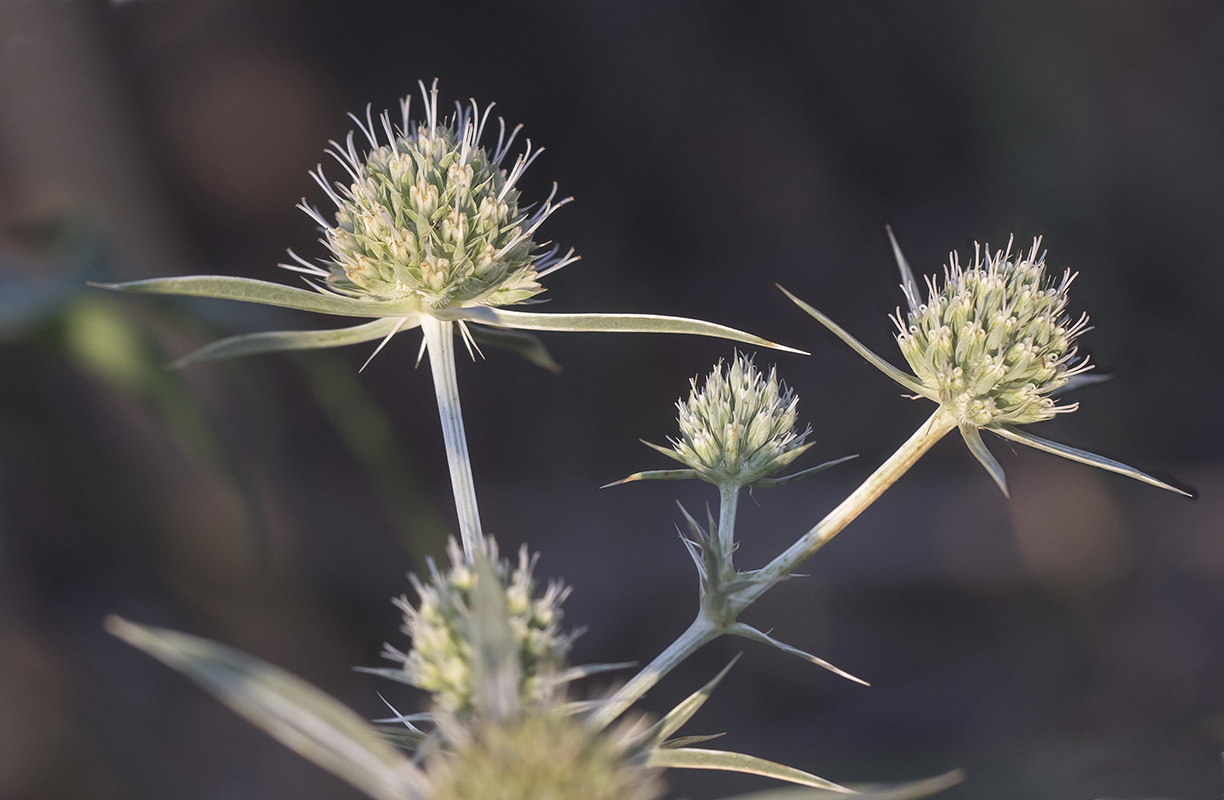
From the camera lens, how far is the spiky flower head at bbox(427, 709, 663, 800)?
875mm

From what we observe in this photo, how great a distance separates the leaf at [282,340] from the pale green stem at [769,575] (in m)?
0.66

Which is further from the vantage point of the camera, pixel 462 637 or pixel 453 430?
pixel 453 430

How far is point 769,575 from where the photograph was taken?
3.90 feet

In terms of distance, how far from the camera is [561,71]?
484cm

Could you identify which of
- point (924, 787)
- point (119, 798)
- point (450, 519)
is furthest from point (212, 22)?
point (924, 787)

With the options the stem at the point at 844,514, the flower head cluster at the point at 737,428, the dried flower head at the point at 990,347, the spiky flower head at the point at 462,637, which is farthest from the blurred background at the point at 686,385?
the spiky flower head at the point at 462,637

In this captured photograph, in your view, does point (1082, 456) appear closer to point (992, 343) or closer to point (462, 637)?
point (992, 343)

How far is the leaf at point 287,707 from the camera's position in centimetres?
77

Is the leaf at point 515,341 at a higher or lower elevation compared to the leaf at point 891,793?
higher

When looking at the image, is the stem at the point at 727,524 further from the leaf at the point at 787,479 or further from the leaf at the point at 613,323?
the leaf at the point at 613,323

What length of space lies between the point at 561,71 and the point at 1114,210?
12.3 feet

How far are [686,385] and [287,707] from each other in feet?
14.7

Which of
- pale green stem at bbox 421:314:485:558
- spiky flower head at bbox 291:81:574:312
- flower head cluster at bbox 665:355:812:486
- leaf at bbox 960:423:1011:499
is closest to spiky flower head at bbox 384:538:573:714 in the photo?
pale green stem at bbox 421:314:485:558

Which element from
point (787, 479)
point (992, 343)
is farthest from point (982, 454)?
point (787, 479)
